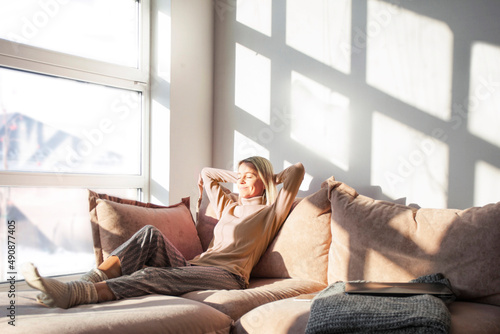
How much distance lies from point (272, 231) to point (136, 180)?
4.66ft

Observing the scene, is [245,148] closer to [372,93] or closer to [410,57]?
[372,93]

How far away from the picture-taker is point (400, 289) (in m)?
1.82

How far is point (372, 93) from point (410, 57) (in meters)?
0.30

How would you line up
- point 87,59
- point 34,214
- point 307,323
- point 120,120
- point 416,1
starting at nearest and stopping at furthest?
point 307,323 → point 416,1 → point 34,214 → point 87,59 → point 120,120

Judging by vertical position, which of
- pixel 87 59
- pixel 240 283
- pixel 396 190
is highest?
pixel 87 59

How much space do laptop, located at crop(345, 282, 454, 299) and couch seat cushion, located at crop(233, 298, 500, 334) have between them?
7cm

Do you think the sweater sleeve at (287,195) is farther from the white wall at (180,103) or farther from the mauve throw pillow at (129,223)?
the white wall at (180,103)

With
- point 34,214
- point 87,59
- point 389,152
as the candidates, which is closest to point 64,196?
point 34,214

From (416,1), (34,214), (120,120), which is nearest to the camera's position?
(416,1)

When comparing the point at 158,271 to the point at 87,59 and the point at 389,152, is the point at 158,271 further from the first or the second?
the point at 87,59

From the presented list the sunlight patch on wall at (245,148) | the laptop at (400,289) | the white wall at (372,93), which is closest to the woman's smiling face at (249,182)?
the white wall at (372,93)

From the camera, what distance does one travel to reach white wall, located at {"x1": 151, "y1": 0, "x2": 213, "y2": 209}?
364cm

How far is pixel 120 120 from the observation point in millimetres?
3613

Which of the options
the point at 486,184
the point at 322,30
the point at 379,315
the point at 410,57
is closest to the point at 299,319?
the point at 379,315
